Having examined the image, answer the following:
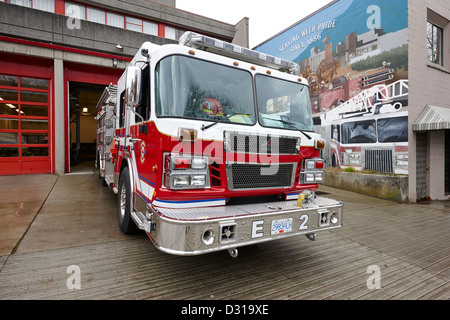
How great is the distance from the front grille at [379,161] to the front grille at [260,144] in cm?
613

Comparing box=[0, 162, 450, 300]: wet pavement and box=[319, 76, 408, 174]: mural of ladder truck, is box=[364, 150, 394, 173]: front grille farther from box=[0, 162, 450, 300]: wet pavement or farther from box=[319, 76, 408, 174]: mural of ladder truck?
box=[0, 162, 450, 300]: wet pavement

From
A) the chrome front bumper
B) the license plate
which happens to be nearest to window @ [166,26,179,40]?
the chrome front bumper

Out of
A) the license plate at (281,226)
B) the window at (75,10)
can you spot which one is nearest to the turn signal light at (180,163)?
the license plate at (281,226)

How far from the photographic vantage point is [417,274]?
10.3 feet

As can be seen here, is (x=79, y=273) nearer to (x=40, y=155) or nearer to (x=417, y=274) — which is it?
(x=417, y=274)

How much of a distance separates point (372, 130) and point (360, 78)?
1.84 m

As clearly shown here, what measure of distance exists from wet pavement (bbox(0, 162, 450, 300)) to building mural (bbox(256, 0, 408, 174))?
11.4ft

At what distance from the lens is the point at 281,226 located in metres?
2.65

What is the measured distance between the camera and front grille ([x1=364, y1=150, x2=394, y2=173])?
7859 millimetres

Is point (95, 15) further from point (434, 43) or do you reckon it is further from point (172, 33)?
point (434, 43)

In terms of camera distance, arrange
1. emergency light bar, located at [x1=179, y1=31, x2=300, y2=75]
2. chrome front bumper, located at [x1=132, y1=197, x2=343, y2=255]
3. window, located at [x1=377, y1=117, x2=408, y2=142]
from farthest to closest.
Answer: window, located at [x1=377, y1=117, x2=408, y2=142] < emergency light bar, located at [x1=179, y1=31, x2=300, y2=75] < chrome front bumper, located at [x1=132, y1=197, x2=343, y2=255]

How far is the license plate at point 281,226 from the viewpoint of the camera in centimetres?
261

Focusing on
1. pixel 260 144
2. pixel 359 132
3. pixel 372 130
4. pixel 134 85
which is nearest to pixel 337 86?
pixel 359 132
